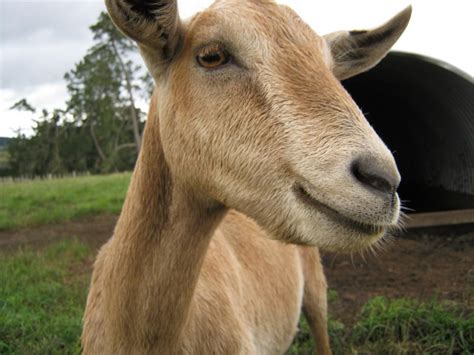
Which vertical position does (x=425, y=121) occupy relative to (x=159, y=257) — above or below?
above

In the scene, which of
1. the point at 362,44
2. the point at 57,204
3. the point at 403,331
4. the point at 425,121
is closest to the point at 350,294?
the point at 403,331

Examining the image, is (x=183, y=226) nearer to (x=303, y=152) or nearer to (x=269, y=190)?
(x=269, y=190)

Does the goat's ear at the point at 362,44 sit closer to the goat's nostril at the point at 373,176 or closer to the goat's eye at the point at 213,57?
the goat's eye at the point at 213,57

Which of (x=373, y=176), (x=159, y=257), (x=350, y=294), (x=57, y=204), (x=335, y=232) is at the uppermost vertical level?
(x=373, y=176)

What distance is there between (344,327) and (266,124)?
3.71 meters

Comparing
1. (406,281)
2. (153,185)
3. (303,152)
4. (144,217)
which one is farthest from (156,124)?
(406,281)

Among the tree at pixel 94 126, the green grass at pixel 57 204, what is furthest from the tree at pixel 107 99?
the green grass at pixel 57 204

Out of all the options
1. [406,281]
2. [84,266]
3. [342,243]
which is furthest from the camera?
[84,266]

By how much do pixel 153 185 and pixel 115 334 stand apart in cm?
75

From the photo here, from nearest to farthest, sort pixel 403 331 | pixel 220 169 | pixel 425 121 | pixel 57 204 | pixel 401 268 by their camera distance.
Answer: pixel 220 169, pixel 403 331, pixel 401 268, pixel 425 121, pixel 57 204

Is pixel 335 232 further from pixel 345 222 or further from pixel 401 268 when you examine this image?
pixel 401 268

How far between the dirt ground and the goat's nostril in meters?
3.26

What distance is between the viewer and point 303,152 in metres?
1.61

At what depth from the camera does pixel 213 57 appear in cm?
198
